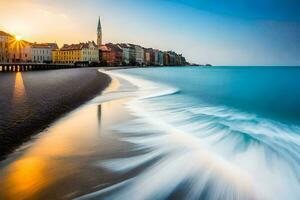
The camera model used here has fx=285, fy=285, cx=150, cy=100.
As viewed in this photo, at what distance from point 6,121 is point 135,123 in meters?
4.54

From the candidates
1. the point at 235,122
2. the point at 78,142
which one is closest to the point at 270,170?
the point at 78,142

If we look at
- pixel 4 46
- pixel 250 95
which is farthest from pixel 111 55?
pixel 250 95

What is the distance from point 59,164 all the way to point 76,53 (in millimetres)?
141605

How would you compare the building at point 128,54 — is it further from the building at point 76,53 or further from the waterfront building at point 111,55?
the building at point 76,53

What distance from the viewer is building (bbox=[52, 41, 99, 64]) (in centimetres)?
13975

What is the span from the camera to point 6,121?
948cm

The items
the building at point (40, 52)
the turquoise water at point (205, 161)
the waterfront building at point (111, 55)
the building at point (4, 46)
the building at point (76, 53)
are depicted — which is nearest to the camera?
the turquoise water at point (205, 161)

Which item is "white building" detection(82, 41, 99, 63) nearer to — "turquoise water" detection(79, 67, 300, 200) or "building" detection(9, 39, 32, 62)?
"building" detection(9, 39, 32, 62)

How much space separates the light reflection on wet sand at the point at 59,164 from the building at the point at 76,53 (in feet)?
440

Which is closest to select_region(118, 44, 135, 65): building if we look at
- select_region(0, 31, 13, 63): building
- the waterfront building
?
the waterfront building

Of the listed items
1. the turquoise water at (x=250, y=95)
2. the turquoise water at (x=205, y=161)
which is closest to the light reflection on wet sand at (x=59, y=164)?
the turquoise water at (x=205, y=161)

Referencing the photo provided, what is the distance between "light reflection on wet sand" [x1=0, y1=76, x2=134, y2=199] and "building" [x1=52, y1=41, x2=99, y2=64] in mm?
134167

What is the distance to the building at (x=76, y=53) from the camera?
458 ft

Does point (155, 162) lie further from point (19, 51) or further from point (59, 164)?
point (19, 51)
